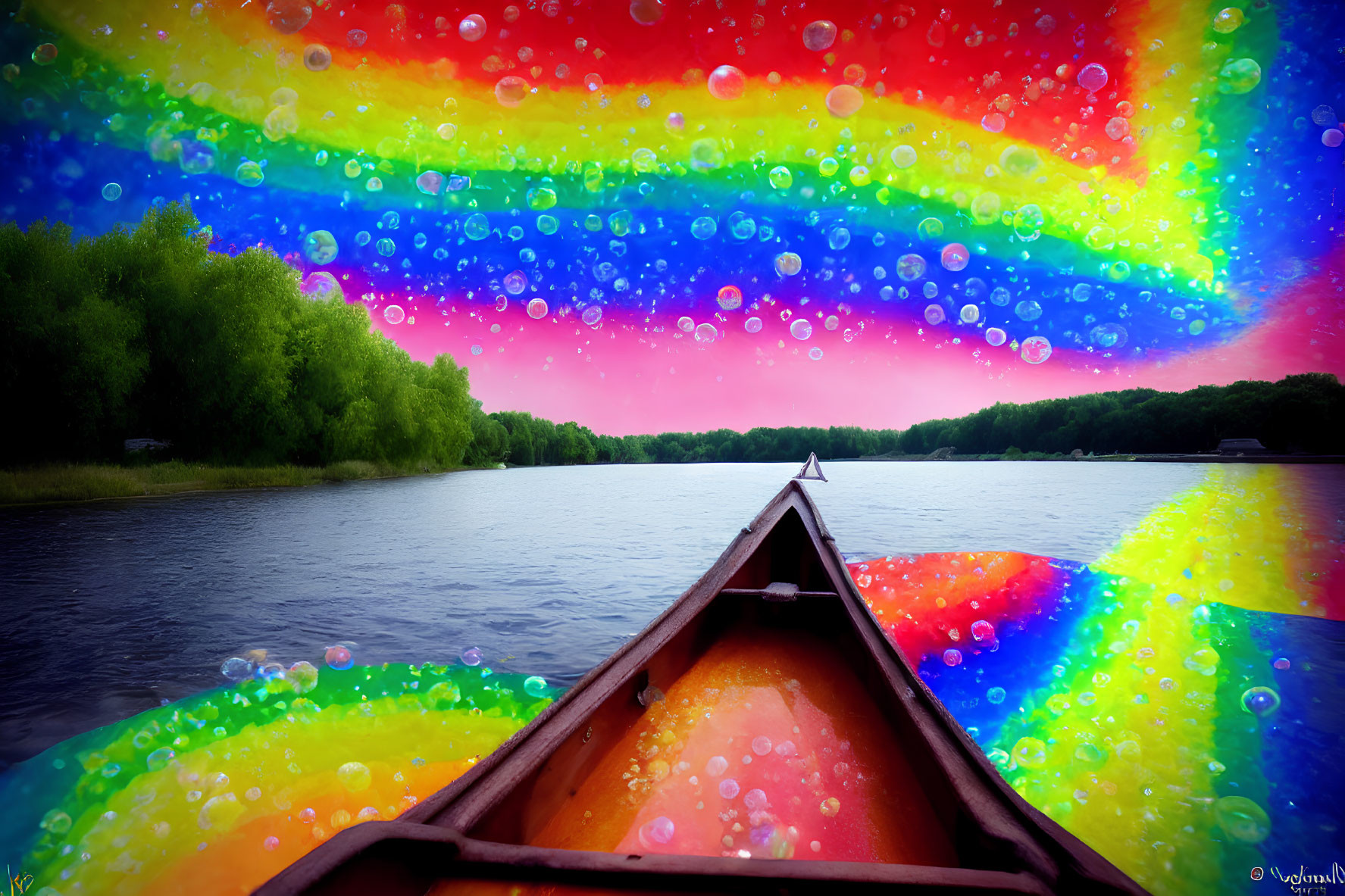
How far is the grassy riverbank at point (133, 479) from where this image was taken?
17.0 m

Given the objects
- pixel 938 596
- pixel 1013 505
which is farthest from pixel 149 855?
pixel 1013 505

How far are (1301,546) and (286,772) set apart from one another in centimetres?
1600

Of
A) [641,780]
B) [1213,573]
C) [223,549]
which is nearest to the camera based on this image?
[641,780]

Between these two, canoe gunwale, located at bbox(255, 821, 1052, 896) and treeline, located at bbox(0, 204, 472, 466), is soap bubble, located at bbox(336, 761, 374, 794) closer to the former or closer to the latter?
canoe gunwale, located at bbox(255, 821, 1052, 896)

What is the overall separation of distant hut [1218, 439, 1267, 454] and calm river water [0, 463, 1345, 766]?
59.4m

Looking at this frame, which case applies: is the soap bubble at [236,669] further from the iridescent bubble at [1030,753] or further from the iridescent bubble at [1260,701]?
the iridescent bubble at [1260,701]

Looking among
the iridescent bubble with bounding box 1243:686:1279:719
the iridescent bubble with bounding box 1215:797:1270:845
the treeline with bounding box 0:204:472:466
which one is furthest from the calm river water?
the iridescent bubble with bounding box 1243:686:1279:719

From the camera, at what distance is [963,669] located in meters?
4.68

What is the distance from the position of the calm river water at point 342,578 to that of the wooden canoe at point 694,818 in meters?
1.99

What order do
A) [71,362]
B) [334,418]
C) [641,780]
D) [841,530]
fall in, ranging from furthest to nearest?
1. [334,418]
2. [71,362]
3. [841,530]
4. [641,780]

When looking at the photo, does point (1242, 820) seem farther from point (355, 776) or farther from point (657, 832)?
point (355, 776)

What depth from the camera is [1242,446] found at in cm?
5791

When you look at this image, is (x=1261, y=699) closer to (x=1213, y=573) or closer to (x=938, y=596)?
(x=938, y=596)

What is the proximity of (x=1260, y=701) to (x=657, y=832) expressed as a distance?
4.74m
